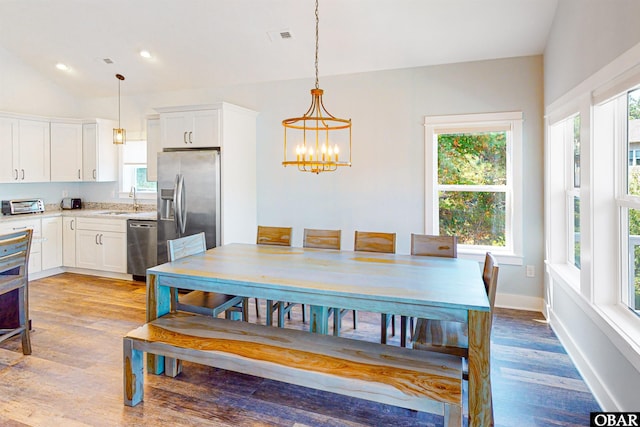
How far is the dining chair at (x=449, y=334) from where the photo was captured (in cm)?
212

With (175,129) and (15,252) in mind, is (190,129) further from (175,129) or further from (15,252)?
(15,252)

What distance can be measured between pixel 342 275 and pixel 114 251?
13.4 ft

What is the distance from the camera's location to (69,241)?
5.54m

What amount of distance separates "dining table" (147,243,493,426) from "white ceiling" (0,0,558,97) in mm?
2268

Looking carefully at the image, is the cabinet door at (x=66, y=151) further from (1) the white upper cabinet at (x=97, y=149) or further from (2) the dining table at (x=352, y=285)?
(2) the dining table at (x=352, y=285)

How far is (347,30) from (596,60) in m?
2.24

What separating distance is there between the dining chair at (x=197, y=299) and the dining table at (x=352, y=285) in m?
0.12

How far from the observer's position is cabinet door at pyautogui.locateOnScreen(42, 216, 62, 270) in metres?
5.30

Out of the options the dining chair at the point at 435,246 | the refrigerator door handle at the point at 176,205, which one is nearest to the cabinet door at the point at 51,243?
the refrigerator door handle at the point at 176,205

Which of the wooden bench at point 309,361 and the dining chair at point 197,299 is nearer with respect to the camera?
the wooden bench at point 309,361

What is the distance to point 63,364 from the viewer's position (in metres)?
2.90

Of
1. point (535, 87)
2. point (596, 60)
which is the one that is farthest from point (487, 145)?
point (596, 60)

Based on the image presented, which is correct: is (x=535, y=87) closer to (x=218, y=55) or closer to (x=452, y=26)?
(x=452, y=26)

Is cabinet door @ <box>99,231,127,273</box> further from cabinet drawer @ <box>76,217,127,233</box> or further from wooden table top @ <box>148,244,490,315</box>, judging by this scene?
wooden table top @ <box>148,244,490,315</box>
